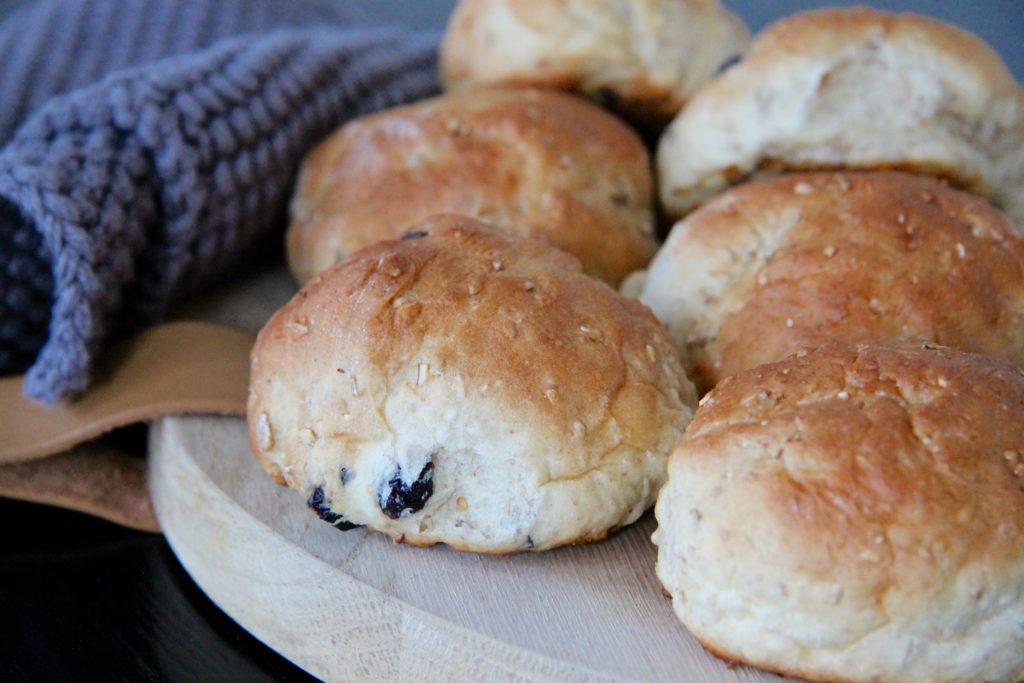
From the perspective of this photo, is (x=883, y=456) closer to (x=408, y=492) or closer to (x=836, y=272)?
(x=836, y=272)

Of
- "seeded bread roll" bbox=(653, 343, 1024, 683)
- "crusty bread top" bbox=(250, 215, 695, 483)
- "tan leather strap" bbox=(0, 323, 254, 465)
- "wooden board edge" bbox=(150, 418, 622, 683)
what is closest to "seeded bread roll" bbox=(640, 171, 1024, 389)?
"crusty bread top" bbox=(250, 215, 695, 483)

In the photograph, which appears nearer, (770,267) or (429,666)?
(429,666)

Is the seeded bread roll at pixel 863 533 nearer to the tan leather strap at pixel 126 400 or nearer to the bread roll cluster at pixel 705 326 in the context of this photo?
the bread roll cluster at pixel 705 326

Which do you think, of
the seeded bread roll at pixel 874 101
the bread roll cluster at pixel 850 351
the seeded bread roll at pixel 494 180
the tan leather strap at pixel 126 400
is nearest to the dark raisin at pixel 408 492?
the bread roll cluster at pixel 850 351

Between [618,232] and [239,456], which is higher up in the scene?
[618,232]

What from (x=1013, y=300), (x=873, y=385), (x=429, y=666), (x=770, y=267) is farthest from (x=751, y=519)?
(x=1013, y=300)

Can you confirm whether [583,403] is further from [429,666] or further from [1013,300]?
[1013,300]
